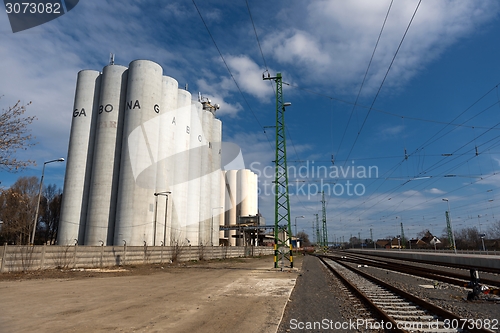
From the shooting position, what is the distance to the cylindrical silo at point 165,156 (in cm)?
4994

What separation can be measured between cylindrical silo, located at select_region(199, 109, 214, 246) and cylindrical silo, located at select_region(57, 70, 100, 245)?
21.9m

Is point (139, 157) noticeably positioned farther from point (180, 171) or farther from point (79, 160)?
point (79, 160)

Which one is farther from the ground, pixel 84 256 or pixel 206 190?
pixel 206 190

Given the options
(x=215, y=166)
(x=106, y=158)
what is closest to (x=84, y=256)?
(x=106, y=158)

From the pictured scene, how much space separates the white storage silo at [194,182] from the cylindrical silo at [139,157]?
11388 millimetres

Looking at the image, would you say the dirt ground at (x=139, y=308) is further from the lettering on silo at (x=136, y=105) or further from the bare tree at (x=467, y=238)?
the bare tree at (x=467, y=238)

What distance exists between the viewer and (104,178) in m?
47.0

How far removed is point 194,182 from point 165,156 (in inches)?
444

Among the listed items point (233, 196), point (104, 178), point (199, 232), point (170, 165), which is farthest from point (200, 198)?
point (233, 196)

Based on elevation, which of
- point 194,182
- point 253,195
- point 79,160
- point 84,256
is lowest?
point 84,256

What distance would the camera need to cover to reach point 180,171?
55219mm

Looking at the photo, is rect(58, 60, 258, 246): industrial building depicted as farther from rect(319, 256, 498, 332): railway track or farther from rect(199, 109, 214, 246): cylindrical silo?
rect(319, 256, 498, 332): railway track

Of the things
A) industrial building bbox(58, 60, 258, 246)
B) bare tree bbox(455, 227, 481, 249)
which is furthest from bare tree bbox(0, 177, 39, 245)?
bare tree bbox(455, 227, 481, 249)

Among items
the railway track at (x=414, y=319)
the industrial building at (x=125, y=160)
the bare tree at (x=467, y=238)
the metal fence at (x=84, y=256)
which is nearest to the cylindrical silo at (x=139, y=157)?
the industrial building at (x=125, y=160)
